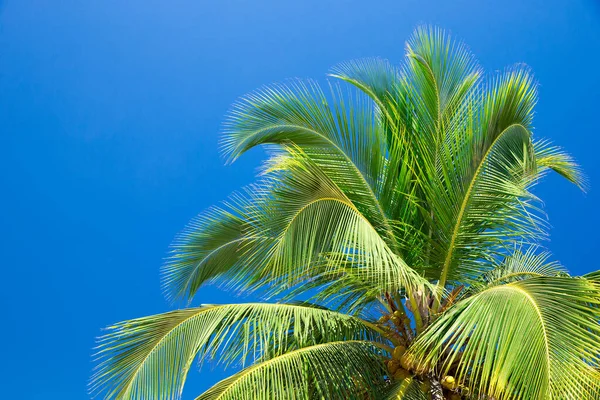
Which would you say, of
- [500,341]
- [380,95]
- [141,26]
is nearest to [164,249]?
[141,26]

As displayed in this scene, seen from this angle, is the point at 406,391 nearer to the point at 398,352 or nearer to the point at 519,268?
the point at 398,352

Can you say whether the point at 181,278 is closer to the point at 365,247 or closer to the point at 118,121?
the point at 365,247

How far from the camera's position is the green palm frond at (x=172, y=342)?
5363 millimetres

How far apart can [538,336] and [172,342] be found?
96.6 inches

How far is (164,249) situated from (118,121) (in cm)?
211

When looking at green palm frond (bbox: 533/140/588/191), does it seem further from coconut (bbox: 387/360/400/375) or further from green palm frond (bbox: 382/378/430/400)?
green palm frond (bbox: 382/378/430/400)

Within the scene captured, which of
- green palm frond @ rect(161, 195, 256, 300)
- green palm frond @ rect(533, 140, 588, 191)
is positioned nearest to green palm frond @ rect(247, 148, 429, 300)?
green palm frond @ rect(161, 195, 256, 300)

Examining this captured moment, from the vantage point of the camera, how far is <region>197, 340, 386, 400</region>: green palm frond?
5.08 meters

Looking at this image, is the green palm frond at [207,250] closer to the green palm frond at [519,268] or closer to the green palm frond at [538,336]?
the green palm frond at [519,268]

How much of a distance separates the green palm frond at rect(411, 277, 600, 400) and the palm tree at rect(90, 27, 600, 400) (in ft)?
0.09

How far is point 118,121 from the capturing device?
12633mm

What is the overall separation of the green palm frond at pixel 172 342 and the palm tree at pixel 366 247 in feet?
0.03

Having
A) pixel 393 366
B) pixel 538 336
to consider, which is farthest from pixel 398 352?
pixel 538 336

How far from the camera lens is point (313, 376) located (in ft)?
17.8
